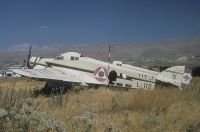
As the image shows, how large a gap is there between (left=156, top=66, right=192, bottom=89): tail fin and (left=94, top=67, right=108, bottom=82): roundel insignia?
9.23 ft

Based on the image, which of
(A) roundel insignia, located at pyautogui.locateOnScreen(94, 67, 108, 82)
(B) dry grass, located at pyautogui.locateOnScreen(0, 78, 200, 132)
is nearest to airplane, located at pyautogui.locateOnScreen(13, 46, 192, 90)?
(A) roundel insignia, located at pyautogui.locateOnScreen(94, 67, 108, 82)

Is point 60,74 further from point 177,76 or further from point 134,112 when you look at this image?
point 134,112

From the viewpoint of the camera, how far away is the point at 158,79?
18484 millimetres

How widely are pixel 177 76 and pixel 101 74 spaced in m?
4.09

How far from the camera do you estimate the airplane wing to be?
664 inches

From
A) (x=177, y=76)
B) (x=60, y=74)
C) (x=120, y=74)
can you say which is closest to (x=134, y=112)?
(x=120, y=74)

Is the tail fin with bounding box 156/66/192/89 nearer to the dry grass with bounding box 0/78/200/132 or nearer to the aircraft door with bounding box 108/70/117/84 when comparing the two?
the aircraft door with bounding box 108/70/117/84

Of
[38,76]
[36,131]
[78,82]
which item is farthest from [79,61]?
[36,131]

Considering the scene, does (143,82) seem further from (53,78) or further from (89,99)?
(89,99)

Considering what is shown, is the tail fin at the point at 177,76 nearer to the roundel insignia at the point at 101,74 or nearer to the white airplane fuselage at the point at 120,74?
the white airplane fuselage at the point at 120,74

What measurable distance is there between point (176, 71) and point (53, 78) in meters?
6.68

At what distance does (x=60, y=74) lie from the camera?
17953 mm

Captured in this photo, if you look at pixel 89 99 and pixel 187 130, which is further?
pixel 89 99

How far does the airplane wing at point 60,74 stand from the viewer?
16.9m
